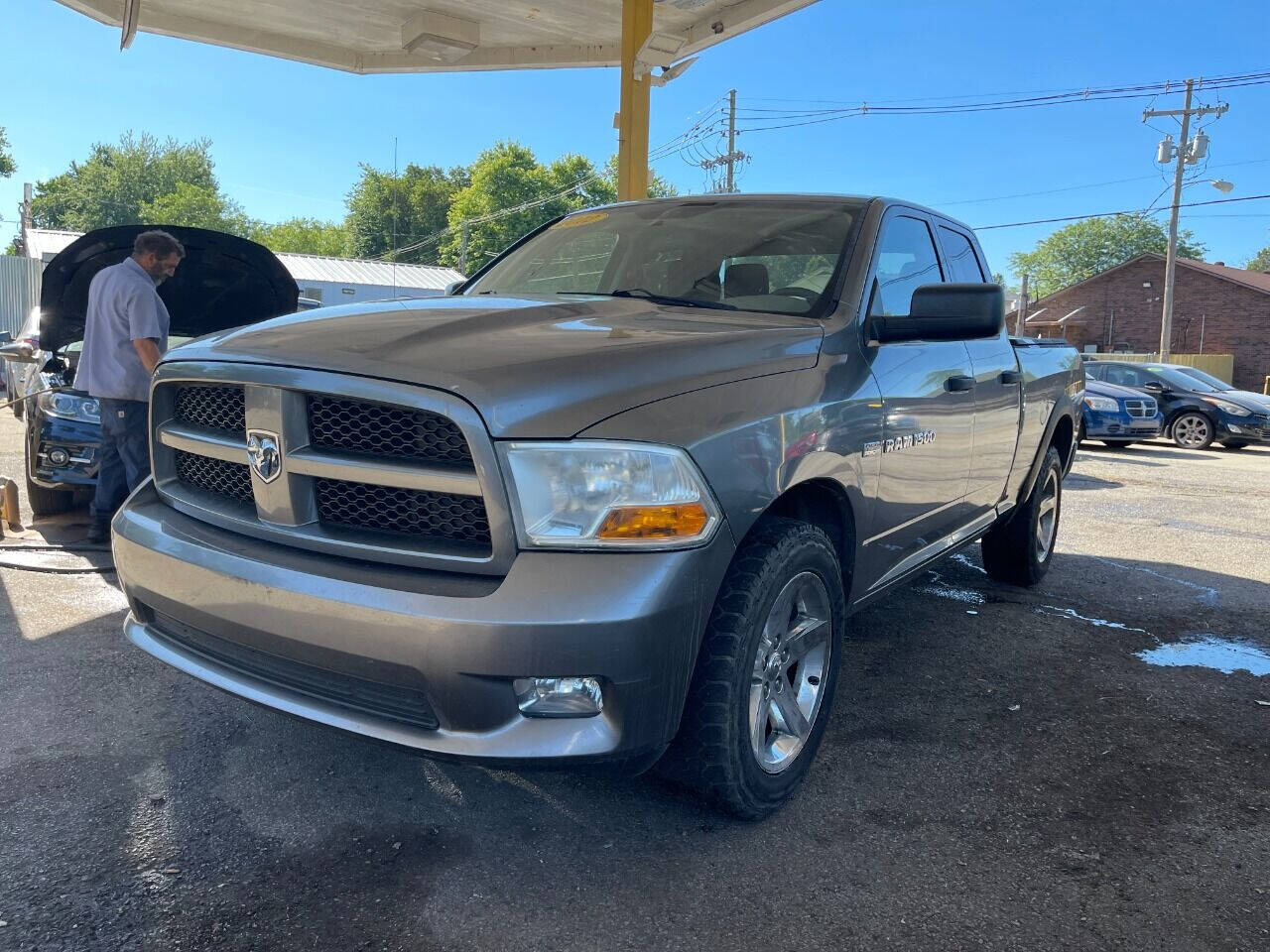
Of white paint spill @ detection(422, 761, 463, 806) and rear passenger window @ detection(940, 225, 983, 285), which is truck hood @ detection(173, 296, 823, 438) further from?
rear passenger window @ detection(940, 225, 983, 285)

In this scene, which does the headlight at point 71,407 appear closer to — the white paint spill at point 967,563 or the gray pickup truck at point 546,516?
the gray pickup truck at point 546,516

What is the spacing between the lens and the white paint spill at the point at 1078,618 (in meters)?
4.70

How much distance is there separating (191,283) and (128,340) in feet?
3.44

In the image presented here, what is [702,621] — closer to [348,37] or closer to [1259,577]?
[1259,577]

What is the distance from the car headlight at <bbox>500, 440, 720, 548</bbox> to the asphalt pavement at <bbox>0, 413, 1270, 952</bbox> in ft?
2.32

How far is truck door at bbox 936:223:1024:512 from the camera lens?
12.8 feet

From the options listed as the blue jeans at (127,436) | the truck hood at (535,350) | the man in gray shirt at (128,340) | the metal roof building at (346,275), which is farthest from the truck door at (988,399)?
the metal roof building at (346,275)

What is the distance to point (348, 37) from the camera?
10.1 meters

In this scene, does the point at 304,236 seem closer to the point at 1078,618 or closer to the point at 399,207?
the point at 399,207

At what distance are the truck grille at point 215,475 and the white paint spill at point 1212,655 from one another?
3.79 metres

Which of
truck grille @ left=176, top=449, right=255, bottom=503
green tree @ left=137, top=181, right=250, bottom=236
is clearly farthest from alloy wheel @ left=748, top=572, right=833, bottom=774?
green tree @ left=137, top=181, right=250, bottom=236

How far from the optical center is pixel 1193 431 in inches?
617

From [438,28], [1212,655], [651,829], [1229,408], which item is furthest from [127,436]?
[1229,408]

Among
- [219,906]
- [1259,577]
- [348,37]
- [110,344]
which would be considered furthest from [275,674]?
[348,37]
